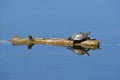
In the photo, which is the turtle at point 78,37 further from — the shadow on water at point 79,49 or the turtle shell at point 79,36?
the shadow on water at point 79,49

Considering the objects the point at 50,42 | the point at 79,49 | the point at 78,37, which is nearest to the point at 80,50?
the point at 79,49

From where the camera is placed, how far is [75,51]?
26.3 m

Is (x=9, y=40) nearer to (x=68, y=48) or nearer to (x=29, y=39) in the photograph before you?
(x=29, y=39)

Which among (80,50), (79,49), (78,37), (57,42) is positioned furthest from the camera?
(78,37)

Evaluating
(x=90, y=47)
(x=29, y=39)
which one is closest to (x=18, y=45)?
(x=29, y=39)

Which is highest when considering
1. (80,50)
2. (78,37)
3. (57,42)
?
(78,37)

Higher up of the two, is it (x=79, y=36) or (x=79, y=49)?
(x=79, y=36)

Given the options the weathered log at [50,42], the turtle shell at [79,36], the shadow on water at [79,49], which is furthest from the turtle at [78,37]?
the shadow on water at [79,49]

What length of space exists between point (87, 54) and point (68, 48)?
181 centimetres

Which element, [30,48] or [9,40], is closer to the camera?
[30,48]

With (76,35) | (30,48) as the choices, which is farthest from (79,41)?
(30,48)

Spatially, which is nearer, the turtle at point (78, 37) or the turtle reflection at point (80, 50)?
the turtle reflection at point (80, 50)

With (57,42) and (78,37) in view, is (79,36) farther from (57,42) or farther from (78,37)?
(57,42)

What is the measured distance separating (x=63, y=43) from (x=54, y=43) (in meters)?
0.30
